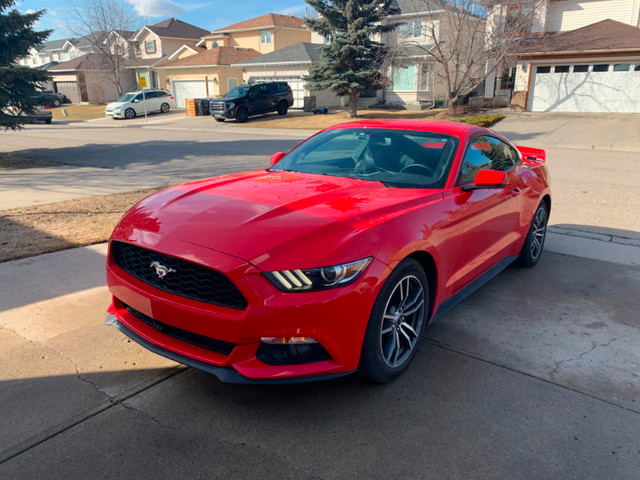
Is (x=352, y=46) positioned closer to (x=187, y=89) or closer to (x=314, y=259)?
(x=187, y=89)

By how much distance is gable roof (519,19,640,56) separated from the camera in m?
25.9

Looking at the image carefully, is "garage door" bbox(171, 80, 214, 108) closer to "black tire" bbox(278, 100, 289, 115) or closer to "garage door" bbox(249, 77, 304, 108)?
"garage door" bbox(249, 77, 304, 108)

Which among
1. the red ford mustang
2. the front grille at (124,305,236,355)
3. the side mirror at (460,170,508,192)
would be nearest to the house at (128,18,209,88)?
the red ford mustang

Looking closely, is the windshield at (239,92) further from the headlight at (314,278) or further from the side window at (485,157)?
the headlight at (314,278)

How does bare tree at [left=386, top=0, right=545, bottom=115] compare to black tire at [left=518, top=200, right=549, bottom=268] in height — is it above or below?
above

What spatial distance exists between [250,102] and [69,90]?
3352cm

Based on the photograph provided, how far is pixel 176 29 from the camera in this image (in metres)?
55.0

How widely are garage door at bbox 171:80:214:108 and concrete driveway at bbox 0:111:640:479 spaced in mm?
39585

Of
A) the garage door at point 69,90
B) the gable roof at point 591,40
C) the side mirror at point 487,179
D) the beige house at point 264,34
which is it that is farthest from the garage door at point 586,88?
the garage door at point 69,90

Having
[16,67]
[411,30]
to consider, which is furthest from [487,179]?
[411,30]

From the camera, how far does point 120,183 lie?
10.7 meters

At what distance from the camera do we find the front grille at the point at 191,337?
2.87m

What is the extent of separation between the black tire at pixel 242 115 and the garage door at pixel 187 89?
1265cm

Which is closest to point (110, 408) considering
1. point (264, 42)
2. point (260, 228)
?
point (260, 228)
